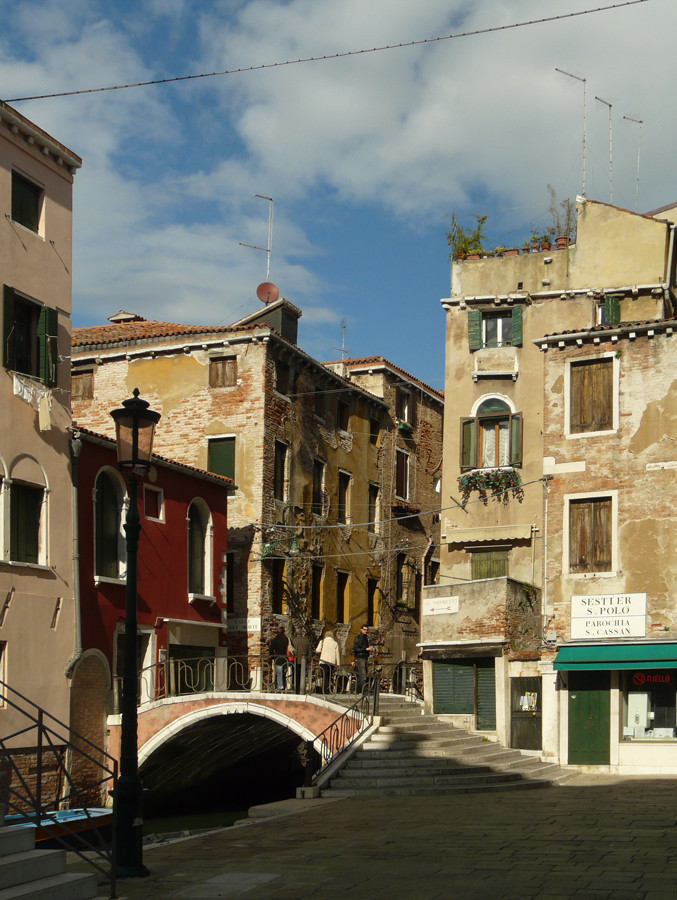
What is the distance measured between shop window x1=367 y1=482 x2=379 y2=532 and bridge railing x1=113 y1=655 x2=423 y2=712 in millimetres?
5772

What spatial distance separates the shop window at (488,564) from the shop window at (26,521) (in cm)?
1060

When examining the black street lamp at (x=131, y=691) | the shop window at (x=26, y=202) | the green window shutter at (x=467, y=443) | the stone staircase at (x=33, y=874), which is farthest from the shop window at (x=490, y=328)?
the stone staircase at (x=33, y=874)

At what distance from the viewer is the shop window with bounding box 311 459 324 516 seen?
35.2m

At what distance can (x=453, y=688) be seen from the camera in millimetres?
26672

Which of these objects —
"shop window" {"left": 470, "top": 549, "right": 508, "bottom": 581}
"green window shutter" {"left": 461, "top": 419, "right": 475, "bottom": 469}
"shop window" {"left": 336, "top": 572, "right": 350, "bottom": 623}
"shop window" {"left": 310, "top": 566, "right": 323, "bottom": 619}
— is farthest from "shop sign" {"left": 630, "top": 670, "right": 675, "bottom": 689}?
"shop window" {"left": 336, "top": 572, "right": 350, "bottom": 623}

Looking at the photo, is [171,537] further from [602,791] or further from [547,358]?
[602,791]

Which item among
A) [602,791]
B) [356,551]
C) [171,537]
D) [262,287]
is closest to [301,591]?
[356,551]

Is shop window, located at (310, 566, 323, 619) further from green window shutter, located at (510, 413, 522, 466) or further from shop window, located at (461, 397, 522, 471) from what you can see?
green window shutter, located at (510, 413, 522, 466)

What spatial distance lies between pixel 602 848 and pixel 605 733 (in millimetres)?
11424

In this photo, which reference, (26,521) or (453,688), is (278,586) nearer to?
(453,688)

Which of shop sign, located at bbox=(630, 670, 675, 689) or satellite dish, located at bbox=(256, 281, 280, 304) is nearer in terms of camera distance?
shop sign, located at bbox=(630, 670, 675, 689)

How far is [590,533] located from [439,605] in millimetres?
4066

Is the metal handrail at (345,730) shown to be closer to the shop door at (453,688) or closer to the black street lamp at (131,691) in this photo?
the shop door at (453,688)

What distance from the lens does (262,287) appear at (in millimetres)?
36375
